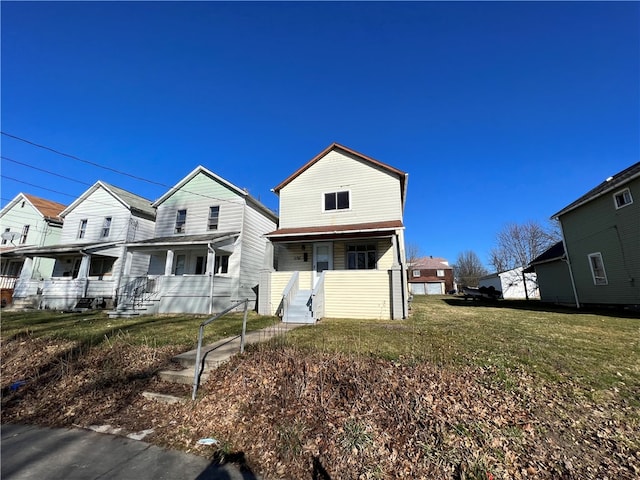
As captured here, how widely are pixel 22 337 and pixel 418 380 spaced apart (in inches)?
462

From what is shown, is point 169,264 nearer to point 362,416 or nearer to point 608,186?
point 362,416

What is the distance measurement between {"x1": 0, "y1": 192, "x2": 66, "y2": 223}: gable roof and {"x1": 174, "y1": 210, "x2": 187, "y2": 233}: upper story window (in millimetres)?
13743

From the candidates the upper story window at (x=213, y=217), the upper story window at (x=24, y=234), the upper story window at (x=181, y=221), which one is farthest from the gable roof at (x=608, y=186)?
the upper story window at (x=24, y=234)

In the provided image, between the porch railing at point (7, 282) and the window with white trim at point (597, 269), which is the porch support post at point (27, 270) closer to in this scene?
the porch railing at point (7, 282)

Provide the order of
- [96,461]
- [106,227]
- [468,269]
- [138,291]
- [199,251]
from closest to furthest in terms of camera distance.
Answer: [96,461], [138,291], [199,251], [106,227], [468,269]

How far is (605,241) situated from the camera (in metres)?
14.9

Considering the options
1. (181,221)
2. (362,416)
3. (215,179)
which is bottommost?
(362,416)

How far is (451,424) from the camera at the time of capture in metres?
3.77

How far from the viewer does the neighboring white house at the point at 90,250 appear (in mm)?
17984

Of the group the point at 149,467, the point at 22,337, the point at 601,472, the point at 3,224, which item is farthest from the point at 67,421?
the point at 3,224

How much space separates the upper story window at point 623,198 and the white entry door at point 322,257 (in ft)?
49.0

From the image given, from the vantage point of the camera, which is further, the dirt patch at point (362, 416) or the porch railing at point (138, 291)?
the porch railing at point (138, 291)

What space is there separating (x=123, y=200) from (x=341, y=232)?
1754 cm

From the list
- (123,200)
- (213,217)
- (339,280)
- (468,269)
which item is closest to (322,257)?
(339,280)
